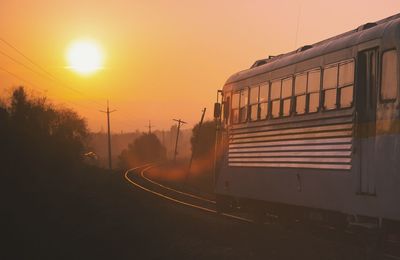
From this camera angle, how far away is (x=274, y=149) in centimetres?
1448

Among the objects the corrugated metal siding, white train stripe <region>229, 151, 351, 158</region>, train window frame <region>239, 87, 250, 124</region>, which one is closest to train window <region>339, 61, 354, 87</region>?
the corrugated metal siding

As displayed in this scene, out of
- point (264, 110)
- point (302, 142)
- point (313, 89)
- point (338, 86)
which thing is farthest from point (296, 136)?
point (264, 110)

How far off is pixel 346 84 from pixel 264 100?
3577 millimetres

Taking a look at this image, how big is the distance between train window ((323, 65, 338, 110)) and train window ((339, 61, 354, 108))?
19cm

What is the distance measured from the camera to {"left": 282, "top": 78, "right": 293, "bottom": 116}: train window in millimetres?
14047

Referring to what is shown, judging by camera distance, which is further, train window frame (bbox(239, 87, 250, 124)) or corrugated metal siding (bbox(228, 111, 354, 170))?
train window frame (bbox(239, 87, 250, 124))

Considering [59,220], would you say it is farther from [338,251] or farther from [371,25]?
[371,25]

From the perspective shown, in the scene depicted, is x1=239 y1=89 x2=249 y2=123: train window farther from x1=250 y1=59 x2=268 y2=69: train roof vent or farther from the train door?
the train door

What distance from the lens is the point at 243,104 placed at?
1666cm

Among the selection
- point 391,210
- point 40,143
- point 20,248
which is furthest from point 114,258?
point 40,143

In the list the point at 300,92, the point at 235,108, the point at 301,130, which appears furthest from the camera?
the point at 235,108

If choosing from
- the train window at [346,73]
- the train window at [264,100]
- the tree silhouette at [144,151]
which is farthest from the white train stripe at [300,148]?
the tree silhouette at [144,151]

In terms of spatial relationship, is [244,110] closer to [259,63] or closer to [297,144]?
[259,63]

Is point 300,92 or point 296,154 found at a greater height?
point 300,92
